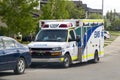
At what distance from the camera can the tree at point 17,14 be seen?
31.0 metres

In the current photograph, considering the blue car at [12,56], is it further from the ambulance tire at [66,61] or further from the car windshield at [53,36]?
the car windshield at [53,36]

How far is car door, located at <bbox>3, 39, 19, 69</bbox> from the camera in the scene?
631 inches

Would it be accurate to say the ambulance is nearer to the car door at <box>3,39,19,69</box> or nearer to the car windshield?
the car windshield

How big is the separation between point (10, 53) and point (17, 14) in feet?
49.4

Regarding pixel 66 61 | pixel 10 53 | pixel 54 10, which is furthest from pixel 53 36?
pixel 54 10

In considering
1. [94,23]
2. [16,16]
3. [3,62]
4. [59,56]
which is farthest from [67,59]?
[16,16]

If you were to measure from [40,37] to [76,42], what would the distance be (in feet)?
6.01

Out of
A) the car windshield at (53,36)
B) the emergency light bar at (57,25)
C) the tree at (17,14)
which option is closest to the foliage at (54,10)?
the tree at (17,14)

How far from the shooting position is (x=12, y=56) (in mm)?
16438

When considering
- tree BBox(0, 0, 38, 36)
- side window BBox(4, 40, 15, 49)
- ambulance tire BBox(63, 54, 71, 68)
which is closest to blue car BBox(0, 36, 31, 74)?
side window BBox(4, 40, 15, 49)

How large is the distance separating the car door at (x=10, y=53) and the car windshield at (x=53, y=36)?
483cm

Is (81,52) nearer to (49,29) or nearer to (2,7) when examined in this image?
(49,29)

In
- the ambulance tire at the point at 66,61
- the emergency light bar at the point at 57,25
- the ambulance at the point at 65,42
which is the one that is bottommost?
the ambulance tire at the point at 66,61

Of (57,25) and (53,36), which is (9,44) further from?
(57,25)
